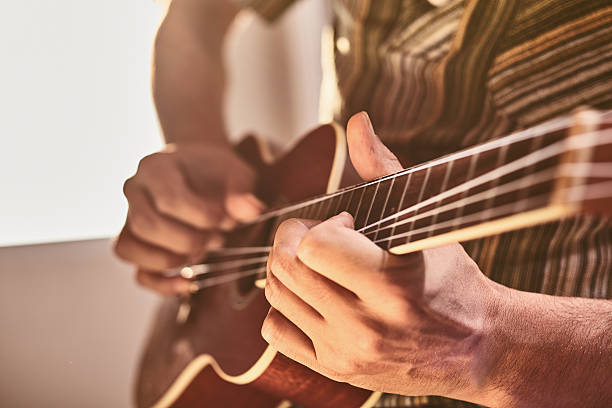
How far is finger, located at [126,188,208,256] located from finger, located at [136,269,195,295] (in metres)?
0.06

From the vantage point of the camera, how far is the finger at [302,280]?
1.28ft

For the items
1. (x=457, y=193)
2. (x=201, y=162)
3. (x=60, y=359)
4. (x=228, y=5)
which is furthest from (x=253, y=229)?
(x=228, y=5)

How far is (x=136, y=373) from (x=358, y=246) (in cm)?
56

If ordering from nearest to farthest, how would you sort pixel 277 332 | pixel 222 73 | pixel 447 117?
pixel 277 332 < pixel 447 117 < pixel 222 73

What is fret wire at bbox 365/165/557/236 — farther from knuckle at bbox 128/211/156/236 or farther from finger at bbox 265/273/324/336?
knuckle at bbox 128/211/156/236

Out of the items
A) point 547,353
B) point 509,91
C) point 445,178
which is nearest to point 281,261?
point 445,178

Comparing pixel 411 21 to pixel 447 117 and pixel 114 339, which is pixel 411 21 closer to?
pixel 447 117

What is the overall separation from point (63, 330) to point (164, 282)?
215 millimetres

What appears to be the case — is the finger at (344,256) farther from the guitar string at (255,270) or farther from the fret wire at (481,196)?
the guitar string at (255,270)

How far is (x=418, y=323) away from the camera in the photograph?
15.2 inches

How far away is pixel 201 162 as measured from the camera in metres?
0.81

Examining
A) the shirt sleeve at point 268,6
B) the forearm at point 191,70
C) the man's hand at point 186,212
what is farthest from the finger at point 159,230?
the shirt sleeve at point 268,6

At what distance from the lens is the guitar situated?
0.26 m

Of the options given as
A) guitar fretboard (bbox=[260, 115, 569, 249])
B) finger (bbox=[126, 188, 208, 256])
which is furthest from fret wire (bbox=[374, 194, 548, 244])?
finger (bbox=[126, 188, 208, 256])
